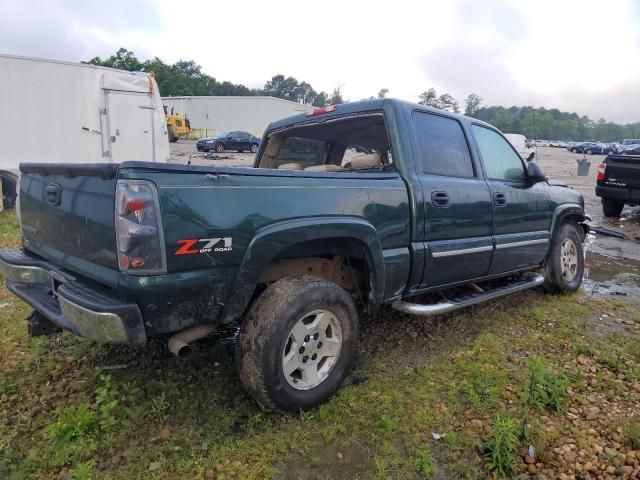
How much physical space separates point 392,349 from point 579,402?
128 cm

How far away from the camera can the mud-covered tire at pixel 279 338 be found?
2447mm

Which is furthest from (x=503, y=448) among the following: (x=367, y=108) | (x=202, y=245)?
(x=367, y=108)

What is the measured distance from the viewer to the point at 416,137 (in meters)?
3.41

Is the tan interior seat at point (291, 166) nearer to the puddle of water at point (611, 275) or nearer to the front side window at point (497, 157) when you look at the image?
the front side window at point (497, 157)

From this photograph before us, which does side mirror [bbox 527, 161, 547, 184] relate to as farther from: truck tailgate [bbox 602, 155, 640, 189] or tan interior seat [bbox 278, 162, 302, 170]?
truck tailgate [bbox 602, 155, 640, 189]

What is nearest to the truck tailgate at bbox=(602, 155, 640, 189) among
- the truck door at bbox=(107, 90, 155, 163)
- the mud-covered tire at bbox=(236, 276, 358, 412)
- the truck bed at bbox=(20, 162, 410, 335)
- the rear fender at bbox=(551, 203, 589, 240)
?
the rear fender at bbox=(551, 203, 589, 240)

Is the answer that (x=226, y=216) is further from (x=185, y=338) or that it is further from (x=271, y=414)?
(x=271, y=414)

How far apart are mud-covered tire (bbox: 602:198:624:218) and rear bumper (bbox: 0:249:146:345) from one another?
10.6 m

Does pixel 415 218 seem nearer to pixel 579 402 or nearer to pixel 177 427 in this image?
pixel 579 402

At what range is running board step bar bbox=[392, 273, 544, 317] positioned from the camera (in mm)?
3238

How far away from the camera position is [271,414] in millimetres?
2670

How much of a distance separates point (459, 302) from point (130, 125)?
26.5ft

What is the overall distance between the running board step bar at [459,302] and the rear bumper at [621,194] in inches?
246

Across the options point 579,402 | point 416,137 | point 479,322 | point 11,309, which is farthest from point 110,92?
point 579,402
